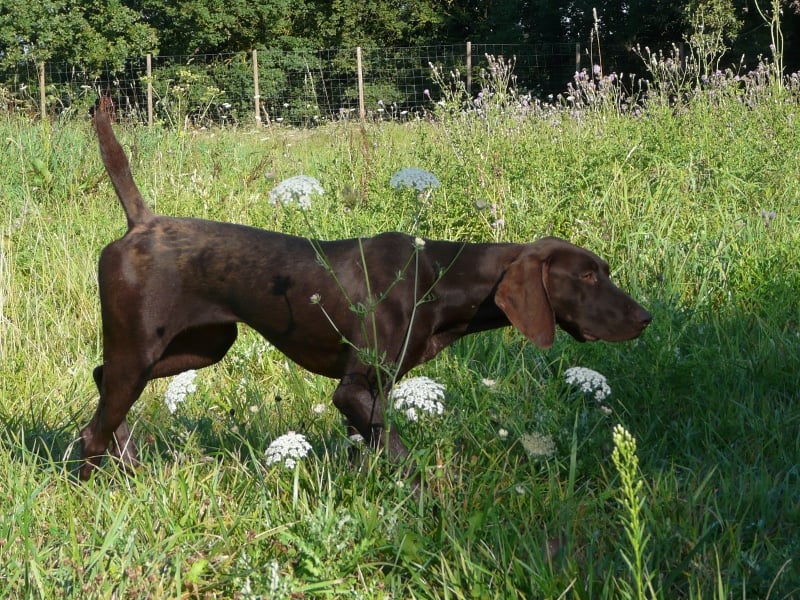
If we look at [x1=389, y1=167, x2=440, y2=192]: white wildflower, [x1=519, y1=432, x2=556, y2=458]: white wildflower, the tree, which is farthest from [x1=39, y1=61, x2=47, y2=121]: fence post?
the tree

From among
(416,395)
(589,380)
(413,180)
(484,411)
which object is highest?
(413,180)

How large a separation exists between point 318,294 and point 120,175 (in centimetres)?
91

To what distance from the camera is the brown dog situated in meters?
3.02

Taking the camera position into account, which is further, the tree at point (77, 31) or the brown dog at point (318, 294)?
the tree at point (77, 31)

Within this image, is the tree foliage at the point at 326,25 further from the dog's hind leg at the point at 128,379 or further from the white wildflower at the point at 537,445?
the white wildflower at the point at 537,445

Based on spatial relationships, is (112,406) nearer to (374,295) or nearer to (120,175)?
(120,175)

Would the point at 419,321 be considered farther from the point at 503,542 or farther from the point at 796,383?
the point at 796,383

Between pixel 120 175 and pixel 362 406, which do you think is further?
pixel 120 175

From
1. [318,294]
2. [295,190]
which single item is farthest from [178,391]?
[295,190]

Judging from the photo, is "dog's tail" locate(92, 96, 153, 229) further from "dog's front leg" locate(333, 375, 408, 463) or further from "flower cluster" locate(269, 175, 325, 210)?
"dog's front leg" locate(333, 375, 408, 463)

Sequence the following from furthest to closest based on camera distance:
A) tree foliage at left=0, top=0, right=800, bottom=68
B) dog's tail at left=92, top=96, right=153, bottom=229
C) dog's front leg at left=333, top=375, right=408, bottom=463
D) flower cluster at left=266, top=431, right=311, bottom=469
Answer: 1. tree foliage at left=0, top=0, right=800, bottom=68
2. dog's tail at left=92, top=96, right=153, bottom=229
3. dog's front leg at left=333, top=375, right=408, bottom=463
4. flower cluster at left=266, top=431, right=311, bottom=469

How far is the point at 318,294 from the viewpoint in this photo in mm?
3002

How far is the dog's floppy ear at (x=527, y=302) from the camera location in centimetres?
299

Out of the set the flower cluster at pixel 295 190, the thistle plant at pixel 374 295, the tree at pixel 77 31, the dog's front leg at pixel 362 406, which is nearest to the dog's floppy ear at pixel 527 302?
the thistle plant at pixel 374 295
